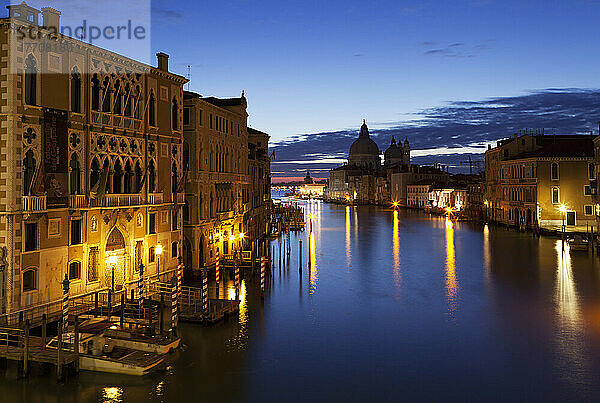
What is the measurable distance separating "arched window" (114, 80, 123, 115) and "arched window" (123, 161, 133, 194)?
244 centimetres

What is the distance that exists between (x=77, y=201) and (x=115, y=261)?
10.8 feet

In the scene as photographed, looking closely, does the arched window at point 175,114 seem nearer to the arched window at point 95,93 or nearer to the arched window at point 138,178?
the arched window at point 138,178

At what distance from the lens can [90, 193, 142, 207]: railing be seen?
22.3 m

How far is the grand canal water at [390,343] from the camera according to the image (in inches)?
590

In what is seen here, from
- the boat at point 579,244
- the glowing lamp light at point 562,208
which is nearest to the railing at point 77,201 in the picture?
the boat at point 579,244

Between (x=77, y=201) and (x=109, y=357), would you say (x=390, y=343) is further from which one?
(x=77, y=201)

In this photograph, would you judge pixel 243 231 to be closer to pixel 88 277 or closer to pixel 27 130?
pixel 88 277

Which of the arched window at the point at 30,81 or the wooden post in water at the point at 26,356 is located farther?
the arched window at the point at 30,81

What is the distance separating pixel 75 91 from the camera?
2164cm

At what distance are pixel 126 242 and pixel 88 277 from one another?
279 cm

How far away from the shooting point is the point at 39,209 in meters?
19.4

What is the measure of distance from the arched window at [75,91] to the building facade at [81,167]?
48mm

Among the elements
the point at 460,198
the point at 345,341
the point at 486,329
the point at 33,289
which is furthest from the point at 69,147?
the point at 460,198

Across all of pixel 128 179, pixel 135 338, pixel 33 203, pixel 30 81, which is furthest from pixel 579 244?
pixel 30 81
